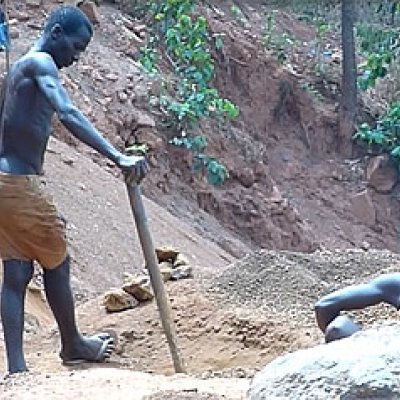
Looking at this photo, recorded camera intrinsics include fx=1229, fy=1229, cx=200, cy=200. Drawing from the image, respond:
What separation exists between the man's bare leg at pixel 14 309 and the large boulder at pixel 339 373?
8.04 feet

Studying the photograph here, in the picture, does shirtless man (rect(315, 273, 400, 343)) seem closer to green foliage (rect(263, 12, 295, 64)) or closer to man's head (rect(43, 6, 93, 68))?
man's head (rect(43, 6, 93, 68))

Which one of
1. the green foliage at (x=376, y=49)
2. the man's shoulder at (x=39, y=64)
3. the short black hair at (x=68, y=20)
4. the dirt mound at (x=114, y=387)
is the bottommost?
the dirt mound at (x=114, y=387)

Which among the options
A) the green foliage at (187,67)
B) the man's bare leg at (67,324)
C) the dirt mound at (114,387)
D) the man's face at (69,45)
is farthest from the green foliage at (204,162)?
the dirt mound at (114,387)

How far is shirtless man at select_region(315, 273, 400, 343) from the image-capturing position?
3.06 m

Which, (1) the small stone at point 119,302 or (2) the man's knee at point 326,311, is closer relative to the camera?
(2) the man's knee at point 326,311

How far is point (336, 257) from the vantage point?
7.06 m

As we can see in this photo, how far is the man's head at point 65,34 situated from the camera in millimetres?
5094

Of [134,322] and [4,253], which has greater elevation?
[4,253]

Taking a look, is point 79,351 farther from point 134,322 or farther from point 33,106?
point 33,106

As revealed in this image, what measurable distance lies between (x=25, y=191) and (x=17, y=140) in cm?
22

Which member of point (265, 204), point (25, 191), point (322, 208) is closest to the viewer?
point (25, 191)

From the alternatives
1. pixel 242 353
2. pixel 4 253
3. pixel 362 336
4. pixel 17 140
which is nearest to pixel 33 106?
pixel 17 140

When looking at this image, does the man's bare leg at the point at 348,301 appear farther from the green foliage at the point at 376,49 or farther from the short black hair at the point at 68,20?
the green foliage at the point at 376,49

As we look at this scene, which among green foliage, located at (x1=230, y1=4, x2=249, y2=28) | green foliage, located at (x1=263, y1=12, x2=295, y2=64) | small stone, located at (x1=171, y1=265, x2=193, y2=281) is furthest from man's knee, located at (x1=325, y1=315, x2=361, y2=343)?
green foliage, located at (x1=230, y1=4, x2=249, y2=28)
